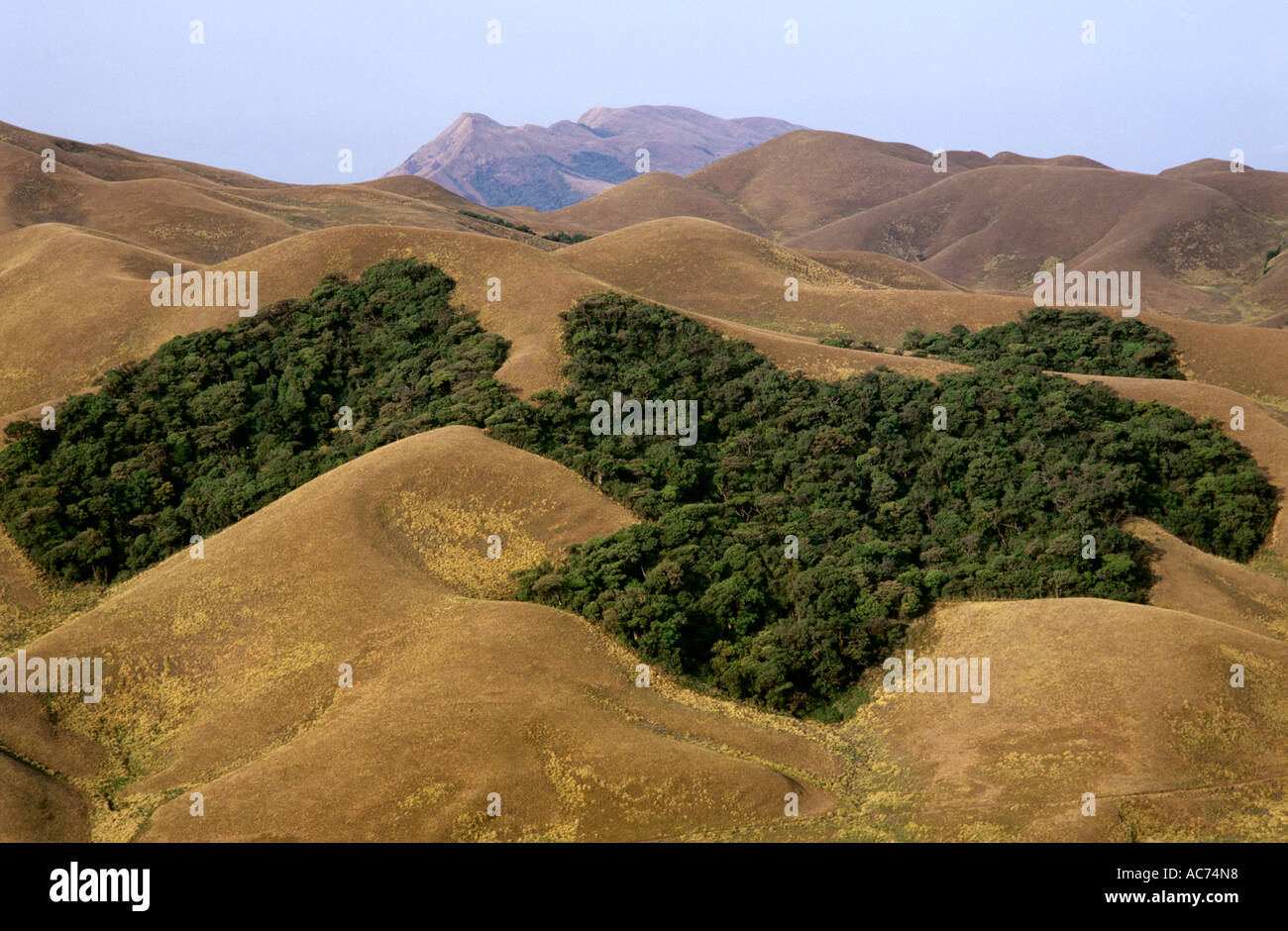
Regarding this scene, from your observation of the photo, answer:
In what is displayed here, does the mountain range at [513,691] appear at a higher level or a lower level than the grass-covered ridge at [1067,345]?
lower

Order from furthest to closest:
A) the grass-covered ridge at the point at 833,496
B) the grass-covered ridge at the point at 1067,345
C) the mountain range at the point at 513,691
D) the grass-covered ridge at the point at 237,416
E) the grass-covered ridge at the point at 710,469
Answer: the grass-covered ridge at the point at 1067,345 → the grass-covered ridge at the point at 237,416 → the grass-covered ridge at the point at 710,469 → the grass-covered ridge at the point at 833,496 → the mountain range at the point at 513,691

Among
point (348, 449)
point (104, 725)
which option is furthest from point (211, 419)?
point (104, 725)

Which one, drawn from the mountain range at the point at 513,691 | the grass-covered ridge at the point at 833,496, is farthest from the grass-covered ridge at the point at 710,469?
the mountain range at the point at 513,691

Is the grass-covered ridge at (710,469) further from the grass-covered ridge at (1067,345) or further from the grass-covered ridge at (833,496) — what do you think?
the grass-covered ridge at (1067,345)

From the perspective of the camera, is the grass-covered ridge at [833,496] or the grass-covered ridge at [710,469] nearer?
the grass-covered ridge at [833,496]

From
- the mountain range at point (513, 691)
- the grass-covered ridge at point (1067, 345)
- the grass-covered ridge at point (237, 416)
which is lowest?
the mountain range at point (513, 691)

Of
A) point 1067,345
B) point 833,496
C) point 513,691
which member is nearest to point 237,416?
point 513,691

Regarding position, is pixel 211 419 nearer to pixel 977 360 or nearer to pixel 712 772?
pixel 712 772
